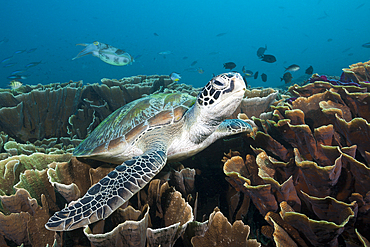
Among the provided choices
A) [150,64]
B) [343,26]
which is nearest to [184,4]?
[150,64]

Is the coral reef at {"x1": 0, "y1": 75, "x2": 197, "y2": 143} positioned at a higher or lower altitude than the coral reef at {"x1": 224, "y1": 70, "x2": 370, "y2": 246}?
lower

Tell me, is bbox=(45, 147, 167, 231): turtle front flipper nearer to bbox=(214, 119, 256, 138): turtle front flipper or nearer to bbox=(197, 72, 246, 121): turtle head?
bbox=(197, 72, 246, 121): turtle head

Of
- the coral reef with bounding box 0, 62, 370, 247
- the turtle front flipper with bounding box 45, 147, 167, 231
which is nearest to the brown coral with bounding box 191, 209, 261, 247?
the coral reef with bounding box 0, 62, 370, 247

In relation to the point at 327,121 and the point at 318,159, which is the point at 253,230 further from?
the point at 327,121

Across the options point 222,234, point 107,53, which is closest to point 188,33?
point 107,53

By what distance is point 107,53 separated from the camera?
4.30 m

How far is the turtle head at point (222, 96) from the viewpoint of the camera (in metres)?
1.61

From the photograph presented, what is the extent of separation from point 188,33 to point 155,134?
331ft

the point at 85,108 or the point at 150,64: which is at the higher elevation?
the point at 85,108

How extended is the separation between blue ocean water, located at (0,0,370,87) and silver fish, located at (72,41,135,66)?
5582 cm

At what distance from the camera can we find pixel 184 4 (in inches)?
3890

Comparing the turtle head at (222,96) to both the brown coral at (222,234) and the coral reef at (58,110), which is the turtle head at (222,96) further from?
the coral reef at (58,110)

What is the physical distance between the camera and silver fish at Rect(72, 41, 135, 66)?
4191mm

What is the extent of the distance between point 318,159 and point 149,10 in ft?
357
